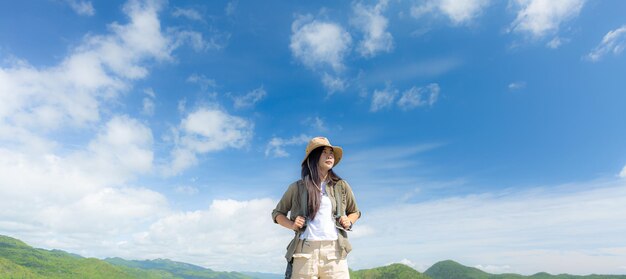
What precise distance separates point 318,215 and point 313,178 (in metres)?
0.57

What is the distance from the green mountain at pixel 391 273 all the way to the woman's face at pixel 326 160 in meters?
192

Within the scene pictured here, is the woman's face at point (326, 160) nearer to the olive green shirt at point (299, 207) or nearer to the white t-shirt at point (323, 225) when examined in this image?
the olive green shirt at point (299, 207)

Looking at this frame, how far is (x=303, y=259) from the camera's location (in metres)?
5.96

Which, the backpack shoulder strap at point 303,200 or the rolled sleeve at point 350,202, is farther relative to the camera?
the rolled sleeve at point 350,202

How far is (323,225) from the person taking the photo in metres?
6.10

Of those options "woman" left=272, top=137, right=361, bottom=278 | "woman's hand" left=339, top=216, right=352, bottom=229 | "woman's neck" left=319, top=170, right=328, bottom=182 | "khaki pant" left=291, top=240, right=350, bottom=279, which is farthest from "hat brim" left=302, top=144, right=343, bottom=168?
"khaki pant" left=291, top=240, right=350, bottom=279

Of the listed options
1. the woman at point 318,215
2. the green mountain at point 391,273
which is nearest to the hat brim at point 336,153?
the woman at point 318,215

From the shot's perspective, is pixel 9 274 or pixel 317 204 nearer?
pixel 317 204

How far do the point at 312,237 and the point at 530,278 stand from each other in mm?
215020

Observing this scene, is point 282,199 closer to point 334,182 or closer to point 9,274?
point 334,182

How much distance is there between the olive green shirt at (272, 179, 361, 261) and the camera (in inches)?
241

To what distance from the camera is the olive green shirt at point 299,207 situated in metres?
6.11

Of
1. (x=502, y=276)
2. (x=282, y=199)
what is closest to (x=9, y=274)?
(x=502, y=276)

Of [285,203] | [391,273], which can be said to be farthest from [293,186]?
[391,273]
